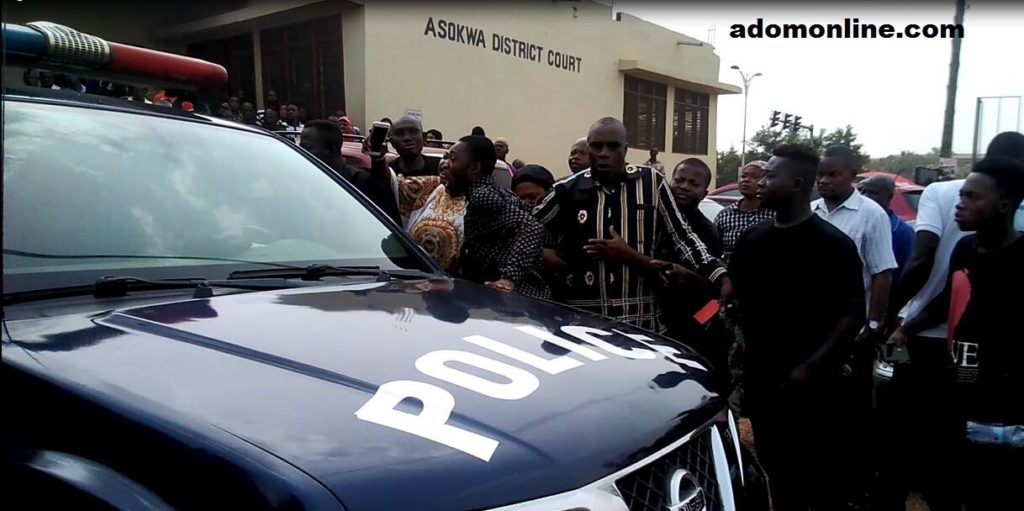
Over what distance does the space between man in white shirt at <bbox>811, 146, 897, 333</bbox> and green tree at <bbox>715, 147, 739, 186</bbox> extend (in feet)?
129

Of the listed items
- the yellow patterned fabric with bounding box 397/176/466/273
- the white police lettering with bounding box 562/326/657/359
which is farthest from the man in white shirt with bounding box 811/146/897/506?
the white police lettering with bounding box 562/326/657/359

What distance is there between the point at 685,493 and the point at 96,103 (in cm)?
211

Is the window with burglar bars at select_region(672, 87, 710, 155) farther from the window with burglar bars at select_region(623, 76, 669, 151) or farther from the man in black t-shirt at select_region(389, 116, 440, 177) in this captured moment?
the man in black t-shirt at select_region(389, 116, 440, 177)

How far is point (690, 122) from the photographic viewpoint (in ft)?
81.2

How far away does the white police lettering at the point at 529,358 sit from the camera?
175cm

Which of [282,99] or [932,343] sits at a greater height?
[282,99]

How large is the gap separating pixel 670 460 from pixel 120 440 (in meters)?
1.11

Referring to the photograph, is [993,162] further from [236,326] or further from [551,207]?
[236,326]

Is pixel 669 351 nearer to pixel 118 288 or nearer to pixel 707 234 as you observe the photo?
pixel 118 288

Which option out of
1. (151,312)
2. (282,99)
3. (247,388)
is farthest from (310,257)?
(282,99)

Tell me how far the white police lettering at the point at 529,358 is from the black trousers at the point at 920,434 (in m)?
2.04

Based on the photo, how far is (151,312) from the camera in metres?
1.80

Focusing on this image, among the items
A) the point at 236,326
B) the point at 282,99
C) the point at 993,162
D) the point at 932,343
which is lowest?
the point at 932,343

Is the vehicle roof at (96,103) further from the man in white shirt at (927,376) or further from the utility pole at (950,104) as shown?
the utility pole at (950,104)
